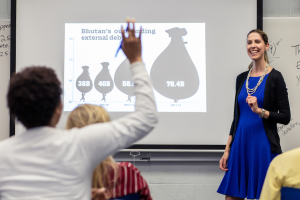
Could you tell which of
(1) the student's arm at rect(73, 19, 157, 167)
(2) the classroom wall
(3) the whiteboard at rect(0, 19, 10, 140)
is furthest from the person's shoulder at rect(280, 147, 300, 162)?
(3) the whiteboard at rect(0, 19, 10, 140)

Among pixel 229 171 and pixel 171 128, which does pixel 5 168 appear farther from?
pixel 171 128

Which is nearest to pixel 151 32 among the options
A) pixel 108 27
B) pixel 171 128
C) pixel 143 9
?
pixel 143 9

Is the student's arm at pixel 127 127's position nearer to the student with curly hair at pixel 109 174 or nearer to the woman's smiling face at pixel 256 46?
the student with curly hair at pixel 109 174

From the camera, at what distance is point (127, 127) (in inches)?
29.3

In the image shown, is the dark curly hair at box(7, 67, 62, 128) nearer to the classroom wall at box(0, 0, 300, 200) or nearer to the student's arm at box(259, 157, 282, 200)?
the student's arm at box(259, 157, 282, 200)

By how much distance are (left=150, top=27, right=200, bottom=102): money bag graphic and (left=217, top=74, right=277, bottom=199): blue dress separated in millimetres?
933

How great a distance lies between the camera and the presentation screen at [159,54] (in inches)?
108

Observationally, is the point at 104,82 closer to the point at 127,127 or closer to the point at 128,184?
the point at 128,184

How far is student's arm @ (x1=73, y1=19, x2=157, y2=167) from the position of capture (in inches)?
28.5

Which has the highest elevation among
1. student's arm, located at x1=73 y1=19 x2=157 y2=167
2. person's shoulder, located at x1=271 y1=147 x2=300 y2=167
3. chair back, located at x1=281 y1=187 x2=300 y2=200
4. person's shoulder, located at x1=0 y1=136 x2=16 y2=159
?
student's arm, located at x1=73 y1=19 x2=157 y2=167

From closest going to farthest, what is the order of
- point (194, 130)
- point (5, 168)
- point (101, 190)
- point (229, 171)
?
point (5, 168)
point (101, 190)
point (229, 171)
point (194, 130)

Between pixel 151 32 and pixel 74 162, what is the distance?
2.24m

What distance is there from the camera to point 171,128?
2.75m

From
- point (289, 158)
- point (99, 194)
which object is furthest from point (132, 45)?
point (289, 158)
